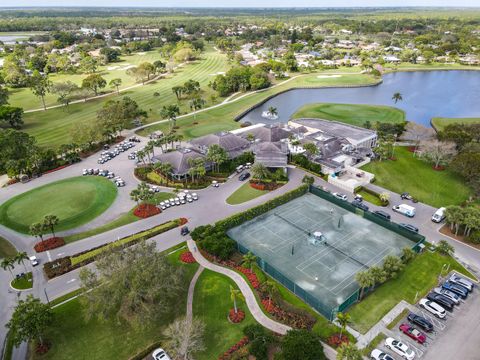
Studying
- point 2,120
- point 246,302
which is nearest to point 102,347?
point 246,302

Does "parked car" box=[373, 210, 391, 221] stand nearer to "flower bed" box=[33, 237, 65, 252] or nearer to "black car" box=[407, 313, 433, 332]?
"black car" box=[407, 313, 433, 332]

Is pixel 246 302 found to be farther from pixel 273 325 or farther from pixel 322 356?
pixel 322 356

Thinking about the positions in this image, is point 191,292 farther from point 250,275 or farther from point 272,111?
point 272,111

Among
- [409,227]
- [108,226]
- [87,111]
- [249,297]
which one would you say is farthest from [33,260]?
[87,111]

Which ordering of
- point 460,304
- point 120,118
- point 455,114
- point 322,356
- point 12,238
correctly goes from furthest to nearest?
point 455,114, point 120,118, point 12,238, point 460,304, point 322,356

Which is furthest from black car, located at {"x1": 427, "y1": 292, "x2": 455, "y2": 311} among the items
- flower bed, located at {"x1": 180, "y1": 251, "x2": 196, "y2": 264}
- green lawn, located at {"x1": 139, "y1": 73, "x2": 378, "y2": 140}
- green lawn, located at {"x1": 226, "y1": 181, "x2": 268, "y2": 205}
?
→ green lawn, located at {"x1": 139, "y1": 73, "x2": 378, "y2": 140}

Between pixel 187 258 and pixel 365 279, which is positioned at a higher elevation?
pixel 365 279

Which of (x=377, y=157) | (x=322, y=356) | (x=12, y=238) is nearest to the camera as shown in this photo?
(x=322, y=356)

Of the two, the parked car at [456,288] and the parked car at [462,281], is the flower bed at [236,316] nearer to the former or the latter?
the parked car at [456,288]
